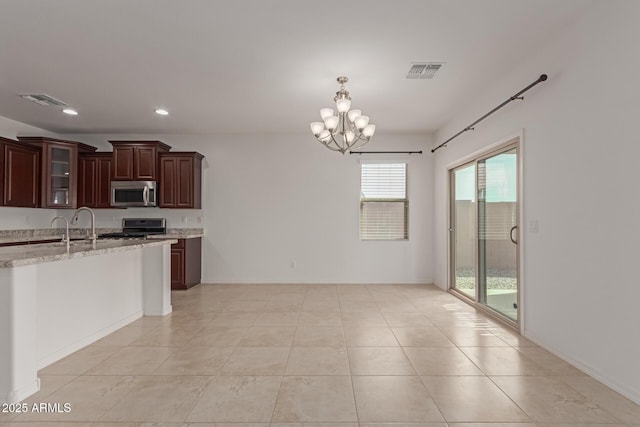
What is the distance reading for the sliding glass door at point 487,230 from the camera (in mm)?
3703

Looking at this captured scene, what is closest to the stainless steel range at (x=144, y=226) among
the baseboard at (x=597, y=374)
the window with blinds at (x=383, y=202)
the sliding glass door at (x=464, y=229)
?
the window with blinds at (x=383, y=202)

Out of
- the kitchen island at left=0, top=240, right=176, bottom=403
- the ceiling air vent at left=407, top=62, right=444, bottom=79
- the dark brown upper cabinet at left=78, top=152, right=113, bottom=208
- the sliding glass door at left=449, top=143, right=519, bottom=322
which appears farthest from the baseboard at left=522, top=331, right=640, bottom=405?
the dark brown upper cabinet at left=78, top=152, right=113, bottom=208

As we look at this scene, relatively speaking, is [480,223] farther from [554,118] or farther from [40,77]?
[40,77]

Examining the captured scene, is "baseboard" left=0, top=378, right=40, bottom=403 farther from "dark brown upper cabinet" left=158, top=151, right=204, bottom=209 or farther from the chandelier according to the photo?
"dark brown upper cabinet" left=158, top=151, right=204, bottom=209

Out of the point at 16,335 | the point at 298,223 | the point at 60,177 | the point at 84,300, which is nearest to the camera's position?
the point at 16,335

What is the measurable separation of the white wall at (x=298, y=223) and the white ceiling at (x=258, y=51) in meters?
1.39

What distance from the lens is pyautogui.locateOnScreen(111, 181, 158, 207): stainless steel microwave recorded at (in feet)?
18.3

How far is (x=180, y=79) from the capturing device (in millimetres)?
3779

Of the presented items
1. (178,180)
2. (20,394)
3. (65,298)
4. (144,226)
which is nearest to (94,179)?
(144,226)

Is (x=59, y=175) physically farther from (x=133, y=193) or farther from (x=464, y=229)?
(x=464, y=229)

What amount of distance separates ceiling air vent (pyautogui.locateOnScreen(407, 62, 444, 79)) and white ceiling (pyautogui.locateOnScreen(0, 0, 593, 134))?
94 millimetres

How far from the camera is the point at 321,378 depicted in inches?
97.3

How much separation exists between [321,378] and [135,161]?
4882mm

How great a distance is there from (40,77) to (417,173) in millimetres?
5495
